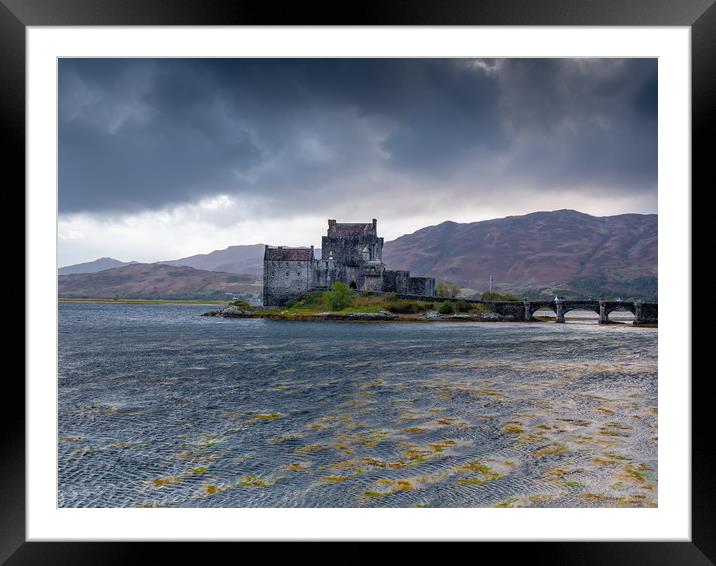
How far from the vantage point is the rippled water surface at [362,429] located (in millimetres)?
4113

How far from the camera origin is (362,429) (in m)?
6.04

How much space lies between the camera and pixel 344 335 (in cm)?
1955

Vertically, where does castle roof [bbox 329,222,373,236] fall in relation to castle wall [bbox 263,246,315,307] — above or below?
above

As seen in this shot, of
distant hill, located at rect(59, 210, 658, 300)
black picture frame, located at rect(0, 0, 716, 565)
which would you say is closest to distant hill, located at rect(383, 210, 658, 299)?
distant hill, located at rect(59, 210, 658, 300)

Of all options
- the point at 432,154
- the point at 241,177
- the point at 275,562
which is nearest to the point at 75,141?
the point at 241,177

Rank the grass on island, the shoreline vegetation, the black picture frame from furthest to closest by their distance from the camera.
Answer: the grass on island < the shoreline vegetation < the black picture frame

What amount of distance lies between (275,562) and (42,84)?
2.96 meters

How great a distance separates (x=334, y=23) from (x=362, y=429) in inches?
200

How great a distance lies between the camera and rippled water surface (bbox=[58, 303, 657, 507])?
162 inches

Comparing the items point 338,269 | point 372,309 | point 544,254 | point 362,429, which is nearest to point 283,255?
point 338,269

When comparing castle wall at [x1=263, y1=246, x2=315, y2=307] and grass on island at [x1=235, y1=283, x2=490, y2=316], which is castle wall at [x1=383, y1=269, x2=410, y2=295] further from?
castle wall at [x1=263, y1=246, x2=315, y2=307]

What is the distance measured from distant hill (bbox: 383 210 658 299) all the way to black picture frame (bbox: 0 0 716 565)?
39.5ft

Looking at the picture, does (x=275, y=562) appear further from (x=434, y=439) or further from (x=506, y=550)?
(x=434, y=439)

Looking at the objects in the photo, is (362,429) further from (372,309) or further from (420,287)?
(420,287)
